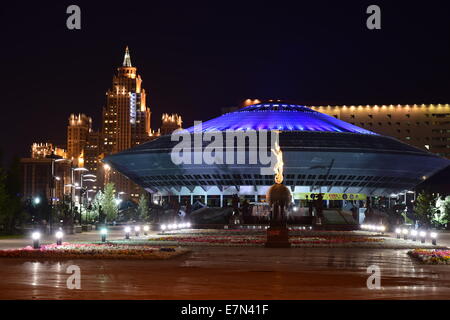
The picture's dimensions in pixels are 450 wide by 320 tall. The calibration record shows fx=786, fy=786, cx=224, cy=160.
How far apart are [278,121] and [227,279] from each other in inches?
4354

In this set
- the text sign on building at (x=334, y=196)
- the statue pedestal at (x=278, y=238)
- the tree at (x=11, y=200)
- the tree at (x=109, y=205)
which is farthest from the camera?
the text sign on building at (x=334, y=196)

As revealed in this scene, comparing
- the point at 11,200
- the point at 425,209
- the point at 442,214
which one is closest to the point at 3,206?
the point at 11,200

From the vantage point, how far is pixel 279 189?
40.4m

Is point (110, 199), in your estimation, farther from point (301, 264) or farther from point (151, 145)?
point (301, 264)

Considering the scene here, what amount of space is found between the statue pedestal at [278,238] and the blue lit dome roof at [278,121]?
272 feet

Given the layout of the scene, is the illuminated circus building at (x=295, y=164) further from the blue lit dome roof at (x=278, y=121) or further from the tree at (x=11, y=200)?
the tree at (x=11, y=200)

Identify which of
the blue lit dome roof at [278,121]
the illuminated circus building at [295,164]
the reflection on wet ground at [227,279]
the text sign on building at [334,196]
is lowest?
the reflection on wet ground at [227,279]

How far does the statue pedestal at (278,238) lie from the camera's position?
130 ft

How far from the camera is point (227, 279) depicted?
824 inches

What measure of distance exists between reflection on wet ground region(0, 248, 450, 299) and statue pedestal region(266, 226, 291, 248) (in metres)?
9.02

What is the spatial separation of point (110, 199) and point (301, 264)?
83026 millimetres

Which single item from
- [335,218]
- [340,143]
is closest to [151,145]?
[340,143]

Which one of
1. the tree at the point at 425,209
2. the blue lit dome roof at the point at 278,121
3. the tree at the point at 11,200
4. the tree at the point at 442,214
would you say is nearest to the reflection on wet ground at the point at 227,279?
the tree at the point at 11,200

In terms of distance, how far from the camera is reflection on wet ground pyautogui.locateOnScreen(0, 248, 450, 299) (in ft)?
56.4
